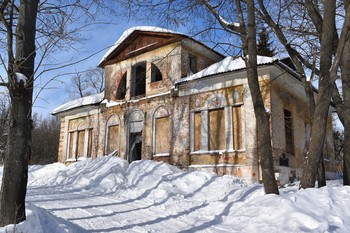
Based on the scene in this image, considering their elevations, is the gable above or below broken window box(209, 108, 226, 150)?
above

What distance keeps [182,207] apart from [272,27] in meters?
6.36

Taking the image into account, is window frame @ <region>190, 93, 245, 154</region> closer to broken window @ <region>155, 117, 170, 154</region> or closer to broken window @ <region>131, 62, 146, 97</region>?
broken window @ <region>155, 117, 170, 154</region>

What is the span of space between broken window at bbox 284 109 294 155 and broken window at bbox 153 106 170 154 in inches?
221

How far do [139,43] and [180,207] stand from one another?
11877mm

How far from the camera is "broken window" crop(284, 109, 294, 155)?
49.1 ft

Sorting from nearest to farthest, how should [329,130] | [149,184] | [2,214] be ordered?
[2,214], [149,184], [329,130]

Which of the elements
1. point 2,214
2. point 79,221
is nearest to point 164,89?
point 79,221

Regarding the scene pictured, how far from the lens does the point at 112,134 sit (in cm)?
1827

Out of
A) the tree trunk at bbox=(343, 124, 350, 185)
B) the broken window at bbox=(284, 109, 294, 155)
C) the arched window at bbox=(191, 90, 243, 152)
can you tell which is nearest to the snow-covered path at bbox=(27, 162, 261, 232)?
the tree trunk at bbox=(343, 124, 350, 185)

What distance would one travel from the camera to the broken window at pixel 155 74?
57.4ft

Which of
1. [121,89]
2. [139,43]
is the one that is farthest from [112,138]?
[139,43]

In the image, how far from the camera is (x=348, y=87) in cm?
930

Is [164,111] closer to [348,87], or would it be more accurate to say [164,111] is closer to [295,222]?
[348,87]

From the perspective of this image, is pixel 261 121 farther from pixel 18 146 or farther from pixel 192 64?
pixel 192 64
